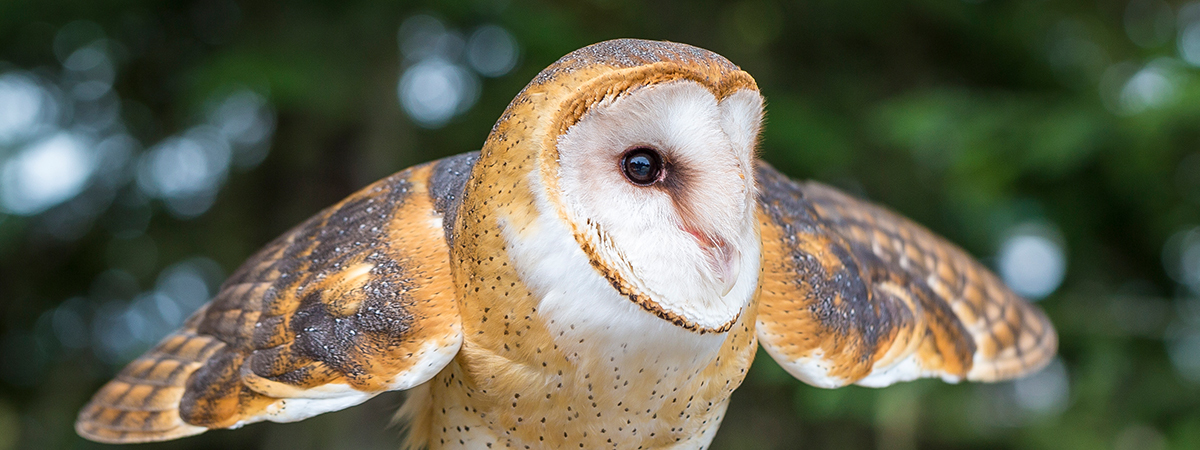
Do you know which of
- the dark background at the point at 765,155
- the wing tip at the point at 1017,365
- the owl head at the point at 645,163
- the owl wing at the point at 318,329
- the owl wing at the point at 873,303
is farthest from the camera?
the dark background at the point at 765,155

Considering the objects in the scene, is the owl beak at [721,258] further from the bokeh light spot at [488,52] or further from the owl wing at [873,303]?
the bokeh light spot at [488,52]

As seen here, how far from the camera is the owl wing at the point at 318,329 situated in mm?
1008

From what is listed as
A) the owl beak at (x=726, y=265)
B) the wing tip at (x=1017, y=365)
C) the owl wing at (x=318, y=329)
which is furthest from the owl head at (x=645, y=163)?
the wing tip at (x=1017, y=365)

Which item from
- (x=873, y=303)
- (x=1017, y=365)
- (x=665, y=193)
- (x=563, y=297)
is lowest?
(x=1017, y=365)

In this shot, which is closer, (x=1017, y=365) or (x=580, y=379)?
(x=580, y=379)

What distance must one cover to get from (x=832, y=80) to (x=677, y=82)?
2.16 m

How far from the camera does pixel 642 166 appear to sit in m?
0.91

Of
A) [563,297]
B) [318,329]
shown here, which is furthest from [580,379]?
[318,329]

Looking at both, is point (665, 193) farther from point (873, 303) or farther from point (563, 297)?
point (873, 303)

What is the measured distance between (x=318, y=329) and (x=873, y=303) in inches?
33.3

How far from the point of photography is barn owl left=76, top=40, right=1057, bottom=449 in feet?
2.91

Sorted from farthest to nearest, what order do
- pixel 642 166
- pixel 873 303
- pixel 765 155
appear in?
pixel 765 155
pixel 873 303
pixel 642 166

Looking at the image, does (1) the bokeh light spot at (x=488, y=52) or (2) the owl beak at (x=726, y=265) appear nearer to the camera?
(2) the owl beak at (x=726, y=265)

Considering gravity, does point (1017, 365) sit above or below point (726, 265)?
below
